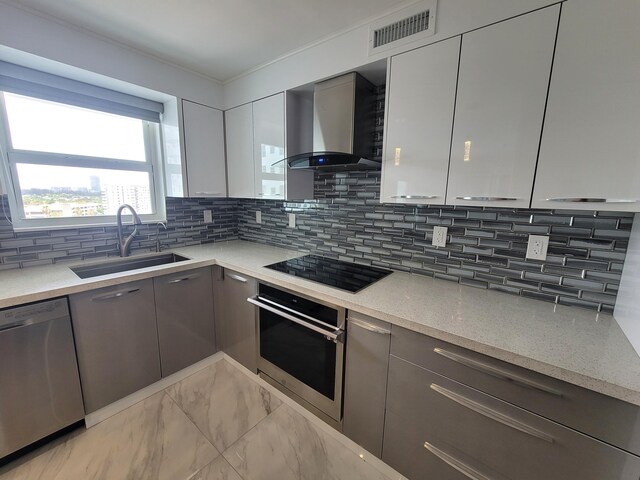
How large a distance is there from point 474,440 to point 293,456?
964mm

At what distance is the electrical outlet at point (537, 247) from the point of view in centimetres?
127

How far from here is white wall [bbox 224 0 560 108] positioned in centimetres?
109

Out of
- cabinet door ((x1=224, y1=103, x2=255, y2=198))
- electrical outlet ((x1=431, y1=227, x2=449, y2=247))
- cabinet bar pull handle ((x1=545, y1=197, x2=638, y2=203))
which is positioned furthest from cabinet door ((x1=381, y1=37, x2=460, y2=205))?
cabinet door ((x1=224, y1=103, x2=255, y2=198))

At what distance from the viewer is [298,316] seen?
1516mm

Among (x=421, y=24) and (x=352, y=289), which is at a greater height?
(x=421, y=24)

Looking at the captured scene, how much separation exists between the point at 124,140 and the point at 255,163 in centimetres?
109

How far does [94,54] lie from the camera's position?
5.29 ft

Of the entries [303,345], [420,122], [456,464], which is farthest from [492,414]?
[420,122]

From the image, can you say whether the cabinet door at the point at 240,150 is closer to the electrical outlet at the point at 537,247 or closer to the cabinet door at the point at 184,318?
the cabinet door at the point at 184,318

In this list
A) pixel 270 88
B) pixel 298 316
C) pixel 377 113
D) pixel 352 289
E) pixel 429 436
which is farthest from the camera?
pixel 270 88

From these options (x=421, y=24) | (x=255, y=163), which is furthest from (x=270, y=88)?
(x=421, y=24)

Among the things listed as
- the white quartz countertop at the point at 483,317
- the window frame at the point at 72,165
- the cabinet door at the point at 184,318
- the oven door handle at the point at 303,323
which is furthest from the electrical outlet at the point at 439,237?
the window frame at the point at 72,165

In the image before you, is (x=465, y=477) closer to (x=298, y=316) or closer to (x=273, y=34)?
(x=298, y=316)

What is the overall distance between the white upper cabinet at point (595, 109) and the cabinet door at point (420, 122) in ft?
1.26
